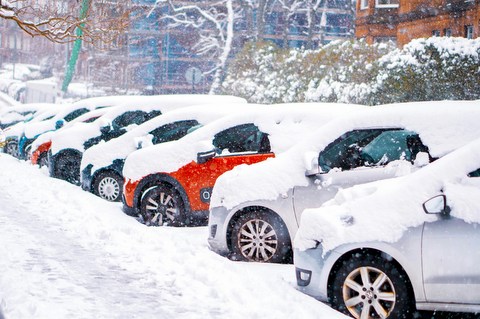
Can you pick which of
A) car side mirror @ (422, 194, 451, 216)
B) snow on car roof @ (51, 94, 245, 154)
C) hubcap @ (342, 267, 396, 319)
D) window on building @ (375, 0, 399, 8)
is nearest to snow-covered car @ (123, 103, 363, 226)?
snow on car roof @ (51, 94, 245, 154)

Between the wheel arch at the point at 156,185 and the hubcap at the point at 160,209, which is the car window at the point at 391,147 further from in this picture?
the hubcap at the point at 160,209

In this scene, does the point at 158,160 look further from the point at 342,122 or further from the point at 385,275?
the point at 385,275

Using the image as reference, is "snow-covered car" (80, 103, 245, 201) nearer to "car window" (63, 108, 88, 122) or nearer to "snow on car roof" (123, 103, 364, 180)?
"snow on car roof" (123, 103, 364, 180)

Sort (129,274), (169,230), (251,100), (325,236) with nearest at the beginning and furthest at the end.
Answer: (325,236) < (129,274) < (169,230) < (251,100)

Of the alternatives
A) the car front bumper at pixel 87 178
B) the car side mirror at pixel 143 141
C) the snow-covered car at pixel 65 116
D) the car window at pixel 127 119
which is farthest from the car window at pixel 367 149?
the snow-covered car at pixel 65 116

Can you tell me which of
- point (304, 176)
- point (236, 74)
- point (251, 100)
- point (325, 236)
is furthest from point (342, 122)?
point (236, 74)

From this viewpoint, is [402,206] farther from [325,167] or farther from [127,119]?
[127,119]

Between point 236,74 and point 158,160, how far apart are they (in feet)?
67.7

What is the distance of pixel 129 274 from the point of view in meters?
6.88

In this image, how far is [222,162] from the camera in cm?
976

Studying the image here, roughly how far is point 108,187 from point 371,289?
7.52m

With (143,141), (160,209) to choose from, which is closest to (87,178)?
(143,141)

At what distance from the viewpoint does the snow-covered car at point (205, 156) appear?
375 inches

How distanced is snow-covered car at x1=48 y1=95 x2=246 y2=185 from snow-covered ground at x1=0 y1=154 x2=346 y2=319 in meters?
3.91
